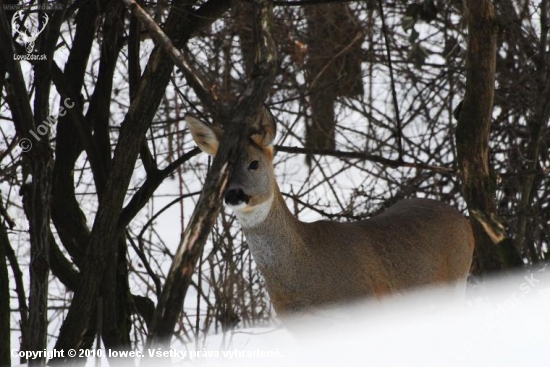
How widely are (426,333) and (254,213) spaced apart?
1.02 m

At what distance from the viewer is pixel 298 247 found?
439cm

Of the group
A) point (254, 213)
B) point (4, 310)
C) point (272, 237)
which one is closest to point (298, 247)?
point (272, 237)

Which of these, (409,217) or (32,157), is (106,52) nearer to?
(32,157)

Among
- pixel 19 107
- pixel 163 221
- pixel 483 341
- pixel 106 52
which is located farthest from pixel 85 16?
pixel 163 221

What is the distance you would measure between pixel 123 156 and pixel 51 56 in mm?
582

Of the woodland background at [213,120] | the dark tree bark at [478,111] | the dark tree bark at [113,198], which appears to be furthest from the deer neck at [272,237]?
the dark tree bark at [478,111]

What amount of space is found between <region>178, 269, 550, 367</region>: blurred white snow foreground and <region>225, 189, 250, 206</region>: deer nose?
0.69m

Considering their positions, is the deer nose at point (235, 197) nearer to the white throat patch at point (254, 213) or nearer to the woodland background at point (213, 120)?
the white throat patch at point (254, 213)

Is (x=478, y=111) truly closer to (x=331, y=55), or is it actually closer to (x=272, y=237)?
(x=272, y=237)

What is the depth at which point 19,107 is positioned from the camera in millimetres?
3826

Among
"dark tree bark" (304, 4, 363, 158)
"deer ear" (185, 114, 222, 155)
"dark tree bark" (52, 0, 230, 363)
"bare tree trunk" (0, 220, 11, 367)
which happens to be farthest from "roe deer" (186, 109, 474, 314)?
"dark tree bark" (304, 4, 363, 158)

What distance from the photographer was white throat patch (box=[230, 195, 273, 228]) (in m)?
4.23

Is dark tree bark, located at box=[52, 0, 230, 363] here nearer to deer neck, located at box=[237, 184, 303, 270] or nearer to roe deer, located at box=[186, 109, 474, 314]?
roe deer, located at box=[186, 109, 474, 314]

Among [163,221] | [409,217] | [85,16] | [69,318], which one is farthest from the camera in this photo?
[163,221]
